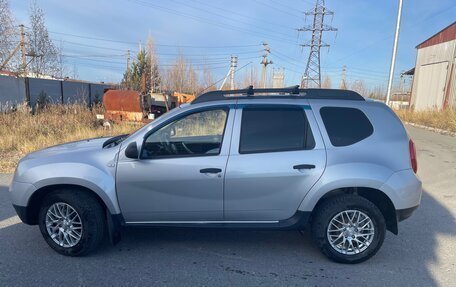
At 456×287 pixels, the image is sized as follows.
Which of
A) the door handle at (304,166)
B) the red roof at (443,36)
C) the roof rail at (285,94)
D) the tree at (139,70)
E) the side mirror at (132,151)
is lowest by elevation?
the door handle at (304,166)

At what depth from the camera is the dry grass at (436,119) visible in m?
16.6

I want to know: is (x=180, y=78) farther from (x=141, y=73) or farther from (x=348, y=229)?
(x=348, y=229)

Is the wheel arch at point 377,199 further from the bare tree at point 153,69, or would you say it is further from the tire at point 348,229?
the bare tree at point 153,69

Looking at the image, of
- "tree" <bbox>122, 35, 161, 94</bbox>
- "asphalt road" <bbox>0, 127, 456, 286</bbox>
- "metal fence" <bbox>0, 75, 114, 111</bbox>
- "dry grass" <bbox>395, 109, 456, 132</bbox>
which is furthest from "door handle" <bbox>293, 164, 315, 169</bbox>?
"tree" <bbox>122, 35, 161, 94</bbox>

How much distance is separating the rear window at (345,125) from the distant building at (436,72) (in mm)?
22009

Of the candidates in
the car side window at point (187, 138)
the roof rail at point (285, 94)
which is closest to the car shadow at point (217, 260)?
the car side window at point (187, 138)

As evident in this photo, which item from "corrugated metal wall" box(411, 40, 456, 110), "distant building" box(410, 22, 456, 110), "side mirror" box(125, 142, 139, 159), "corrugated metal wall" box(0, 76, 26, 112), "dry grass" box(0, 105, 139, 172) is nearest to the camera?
"side mirror" box(125, 142, 139, 159)

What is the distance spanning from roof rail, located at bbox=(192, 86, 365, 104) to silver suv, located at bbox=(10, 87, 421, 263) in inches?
2.9

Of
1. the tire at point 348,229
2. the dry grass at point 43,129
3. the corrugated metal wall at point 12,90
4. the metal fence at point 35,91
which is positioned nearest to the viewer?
the tire at point 348,229

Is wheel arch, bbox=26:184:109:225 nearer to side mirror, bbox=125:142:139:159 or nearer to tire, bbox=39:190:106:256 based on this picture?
tire, bbox=39:190:106:256

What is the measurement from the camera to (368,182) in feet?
12.1

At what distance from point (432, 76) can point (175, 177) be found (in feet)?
90.5

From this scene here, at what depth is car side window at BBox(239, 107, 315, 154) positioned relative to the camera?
3752 mm

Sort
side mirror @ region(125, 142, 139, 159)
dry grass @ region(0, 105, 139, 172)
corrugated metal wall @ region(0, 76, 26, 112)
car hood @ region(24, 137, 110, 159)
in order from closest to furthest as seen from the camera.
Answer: side mirror @ region(125, 142, 139, 159) < car hood @ region(24, 137, 110, 159) < dry grass @ region(0, 105, 139, 172) < corrugated metal wall @ region(0, 76, 26, 112)
